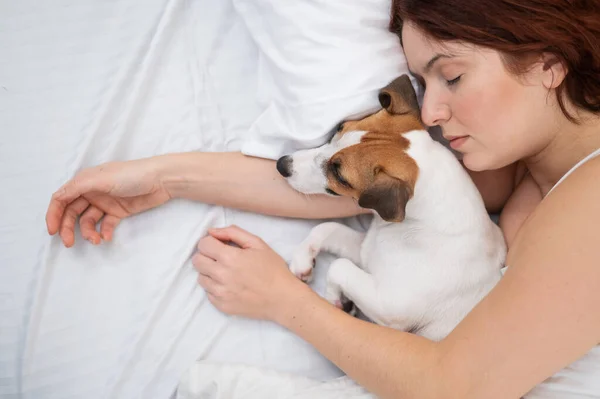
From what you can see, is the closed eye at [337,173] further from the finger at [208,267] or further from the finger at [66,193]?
the finger at [66,193]

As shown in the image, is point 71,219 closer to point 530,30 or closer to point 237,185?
point 237,185

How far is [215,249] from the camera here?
5.33 ft

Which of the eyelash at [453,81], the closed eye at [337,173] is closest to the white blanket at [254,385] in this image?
the closed eye at [337,173]

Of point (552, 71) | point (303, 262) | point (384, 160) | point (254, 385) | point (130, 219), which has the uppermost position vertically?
point (552, 71)

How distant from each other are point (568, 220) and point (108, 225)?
1193 mm

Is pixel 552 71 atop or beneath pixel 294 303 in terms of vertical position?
atop

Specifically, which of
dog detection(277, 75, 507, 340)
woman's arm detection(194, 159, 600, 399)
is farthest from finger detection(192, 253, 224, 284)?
woman's arm detection(194, 159, 600, 399)

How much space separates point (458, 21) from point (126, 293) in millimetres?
1131

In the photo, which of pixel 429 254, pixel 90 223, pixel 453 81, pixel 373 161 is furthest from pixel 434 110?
pixel 90 223

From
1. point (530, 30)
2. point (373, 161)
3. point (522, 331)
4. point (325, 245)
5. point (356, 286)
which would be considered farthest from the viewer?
point (325, 245)

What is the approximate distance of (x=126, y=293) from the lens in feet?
5.29

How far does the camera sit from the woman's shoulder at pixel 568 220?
1.14m

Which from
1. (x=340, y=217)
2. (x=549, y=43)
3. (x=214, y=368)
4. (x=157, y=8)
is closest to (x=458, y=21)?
(x=549, y=43)

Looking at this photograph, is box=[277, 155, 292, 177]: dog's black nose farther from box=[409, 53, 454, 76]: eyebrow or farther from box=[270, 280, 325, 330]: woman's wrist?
box=[409, 53, 454, 76]: eyebrow
